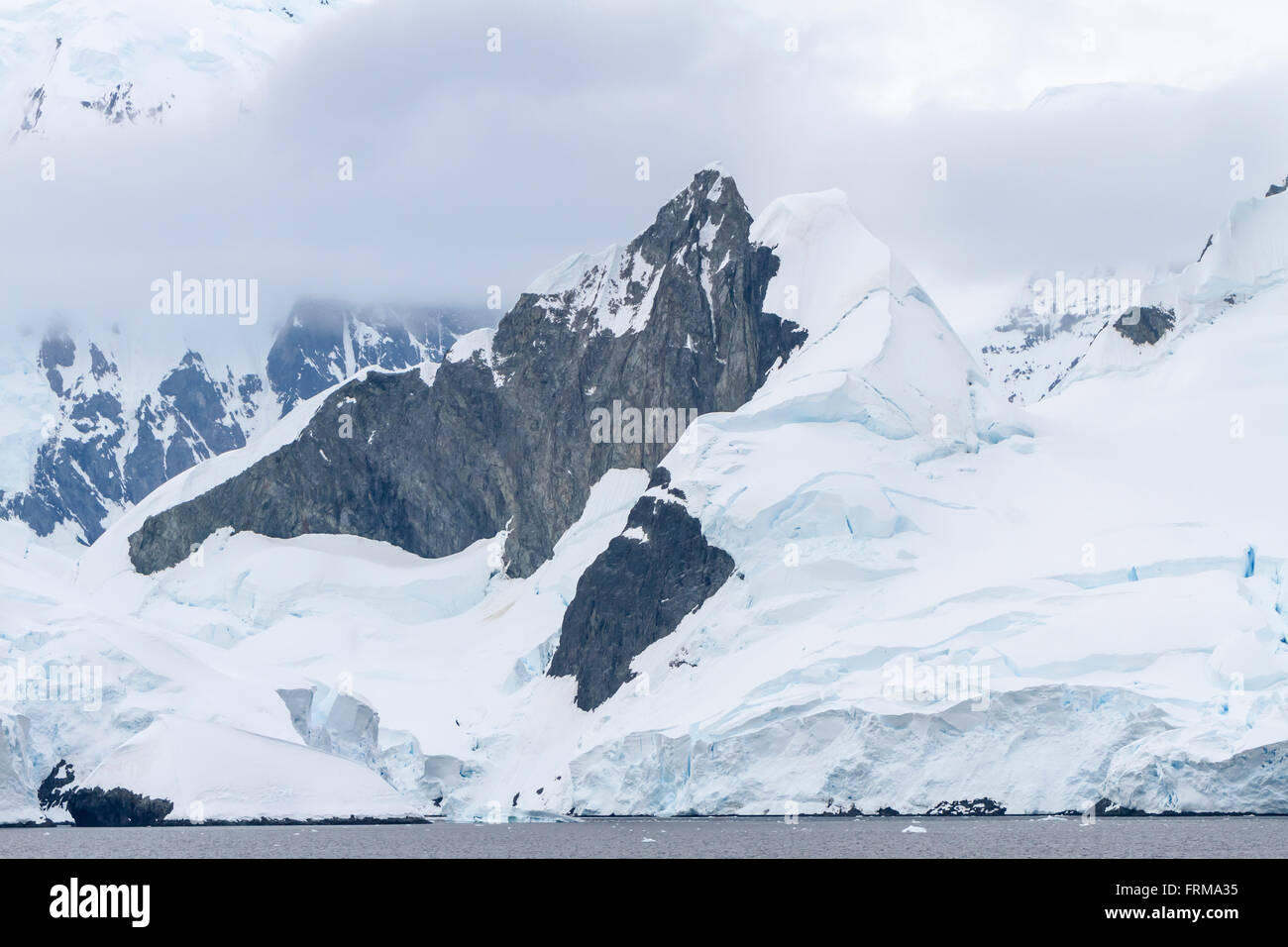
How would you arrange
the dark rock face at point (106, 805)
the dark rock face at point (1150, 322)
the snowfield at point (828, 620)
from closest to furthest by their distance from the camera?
the dark rock face at point (106, 805) < the snowfield at point (828, 620) < the dark rock face at point (1150, 322)

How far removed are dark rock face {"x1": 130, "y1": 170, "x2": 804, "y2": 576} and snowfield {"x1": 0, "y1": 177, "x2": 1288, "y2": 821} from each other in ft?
9.27

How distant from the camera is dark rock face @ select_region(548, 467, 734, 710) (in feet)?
398

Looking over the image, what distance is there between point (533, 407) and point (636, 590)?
40.4 meters

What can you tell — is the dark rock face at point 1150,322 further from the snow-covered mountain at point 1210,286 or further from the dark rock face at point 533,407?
the dark rock face at point 533,407

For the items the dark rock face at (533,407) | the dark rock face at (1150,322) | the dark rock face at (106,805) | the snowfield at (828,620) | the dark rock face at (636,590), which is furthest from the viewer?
the dark rock face at (533,407)

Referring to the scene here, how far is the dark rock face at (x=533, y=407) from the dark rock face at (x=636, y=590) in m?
22.6

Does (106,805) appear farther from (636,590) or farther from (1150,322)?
(1150,322)

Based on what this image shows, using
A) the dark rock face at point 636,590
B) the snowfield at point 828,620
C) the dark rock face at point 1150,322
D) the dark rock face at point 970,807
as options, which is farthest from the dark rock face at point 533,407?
the dark rock face at point 970,807

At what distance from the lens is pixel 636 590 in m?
126

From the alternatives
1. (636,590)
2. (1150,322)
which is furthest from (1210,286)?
(636,590)

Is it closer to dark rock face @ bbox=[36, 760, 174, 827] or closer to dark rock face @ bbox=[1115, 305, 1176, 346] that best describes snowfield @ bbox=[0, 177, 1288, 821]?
dark rock face @ bbox=[36, 760, 174, 827]

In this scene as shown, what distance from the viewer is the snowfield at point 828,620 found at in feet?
287

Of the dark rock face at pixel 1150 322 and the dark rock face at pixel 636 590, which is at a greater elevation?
the dark rock face at pixel 1150 322

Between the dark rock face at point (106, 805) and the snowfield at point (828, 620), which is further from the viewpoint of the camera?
the snowfield at point (828, 620)
